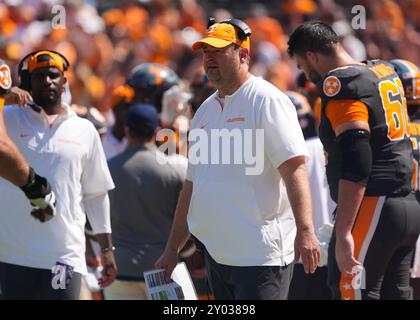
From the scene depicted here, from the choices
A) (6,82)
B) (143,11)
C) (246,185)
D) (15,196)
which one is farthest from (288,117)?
(143,11)

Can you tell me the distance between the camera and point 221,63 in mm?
5461

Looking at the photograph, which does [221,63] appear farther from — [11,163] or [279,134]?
[11,163]

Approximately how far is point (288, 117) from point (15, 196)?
1792 mm

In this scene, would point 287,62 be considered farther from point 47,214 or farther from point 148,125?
point 47,214

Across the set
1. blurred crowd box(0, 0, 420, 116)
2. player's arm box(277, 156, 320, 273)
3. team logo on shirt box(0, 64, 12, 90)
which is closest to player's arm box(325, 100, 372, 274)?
player's arm box(277, 156, 320, 273)

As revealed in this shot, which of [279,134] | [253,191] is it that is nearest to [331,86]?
[279,134]

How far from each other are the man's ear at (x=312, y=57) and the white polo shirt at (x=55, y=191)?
1.42 metres

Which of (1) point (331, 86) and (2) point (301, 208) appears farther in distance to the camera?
(1) point (331, 86)

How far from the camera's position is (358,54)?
575 inches

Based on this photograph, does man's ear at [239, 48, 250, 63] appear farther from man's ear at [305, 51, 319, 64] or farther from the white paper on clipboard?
the white paper on clipboard

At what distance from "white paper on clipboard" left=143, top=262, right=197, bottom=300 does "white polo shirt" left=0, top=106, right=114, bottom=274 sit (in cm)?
76

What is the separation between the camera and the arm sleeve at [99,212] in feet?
21.6

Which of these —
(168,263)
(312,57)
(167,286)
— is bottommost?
(167,286)

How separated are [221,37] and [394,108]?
113cm
